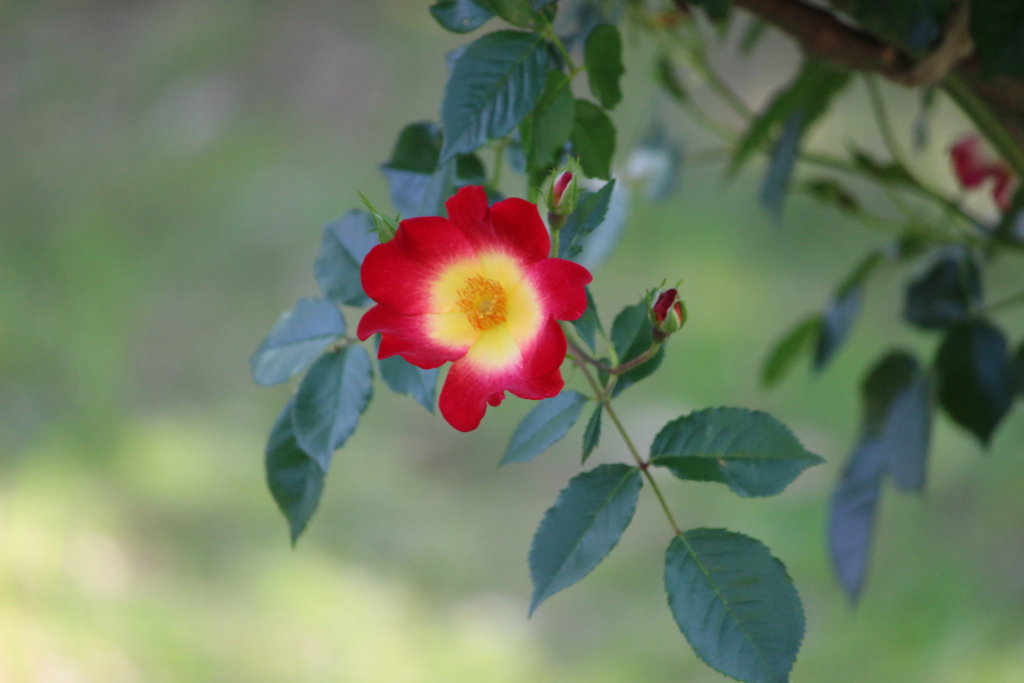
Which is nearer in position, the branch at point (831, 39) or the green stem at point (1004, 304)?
the branch at point (831, 39)

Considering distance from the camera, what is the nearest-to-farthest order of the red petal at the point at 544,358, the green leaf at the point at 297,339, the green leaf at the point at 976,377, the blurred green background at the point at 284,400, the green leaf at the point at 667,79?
the red petal at the point at 544,358 → the green leaf at the point at 297,339 → the green leaf at the point at 976,377 → the green leaf at the point at 667,79 → the blurred green background at the point at 284,400

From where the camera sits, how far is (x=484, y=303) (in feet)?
0.67

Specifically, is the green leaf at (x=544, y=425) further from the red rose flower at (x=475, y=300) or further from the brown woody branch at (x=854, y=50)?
the brown woody branch at (x=854, y=50)

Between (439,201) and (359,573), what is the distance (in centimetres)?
75

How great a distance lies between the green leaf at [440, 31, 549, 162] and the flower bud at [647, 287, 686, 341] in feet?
0.22

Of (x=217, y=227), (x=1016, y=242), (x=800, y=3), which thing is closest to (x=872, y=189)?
(x=1016, y=242)

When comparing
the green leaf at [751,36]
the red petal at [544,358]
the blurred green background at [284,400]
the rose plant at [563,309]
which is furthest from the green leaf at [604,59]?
the blurred green background at [284,400]

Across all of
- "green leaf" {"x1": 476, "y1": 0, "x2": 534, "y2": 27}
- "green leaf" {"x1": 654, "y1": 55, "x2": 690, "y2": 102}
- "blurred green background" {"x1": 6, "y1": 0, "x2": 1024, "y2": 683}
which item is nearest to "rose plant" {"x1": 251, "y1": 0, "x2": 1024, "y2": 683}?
"green leaf" {"x1": 476, "y1": 0, "x2": 534, "y2": 27}

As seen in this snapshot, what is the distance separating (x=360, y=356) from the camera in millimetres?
270

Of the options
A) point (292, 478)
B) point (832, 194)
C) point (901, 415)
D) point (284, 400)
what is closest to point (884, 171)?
point (832, 194)

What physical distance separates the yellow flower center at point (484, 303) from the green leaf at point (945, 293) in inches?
12.5

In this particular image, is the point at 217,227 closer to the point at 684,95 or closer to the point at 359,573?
the point at 359,573

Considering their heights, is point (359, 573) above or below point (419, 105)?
below

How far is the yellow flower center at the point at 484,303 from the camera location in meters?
0.21
